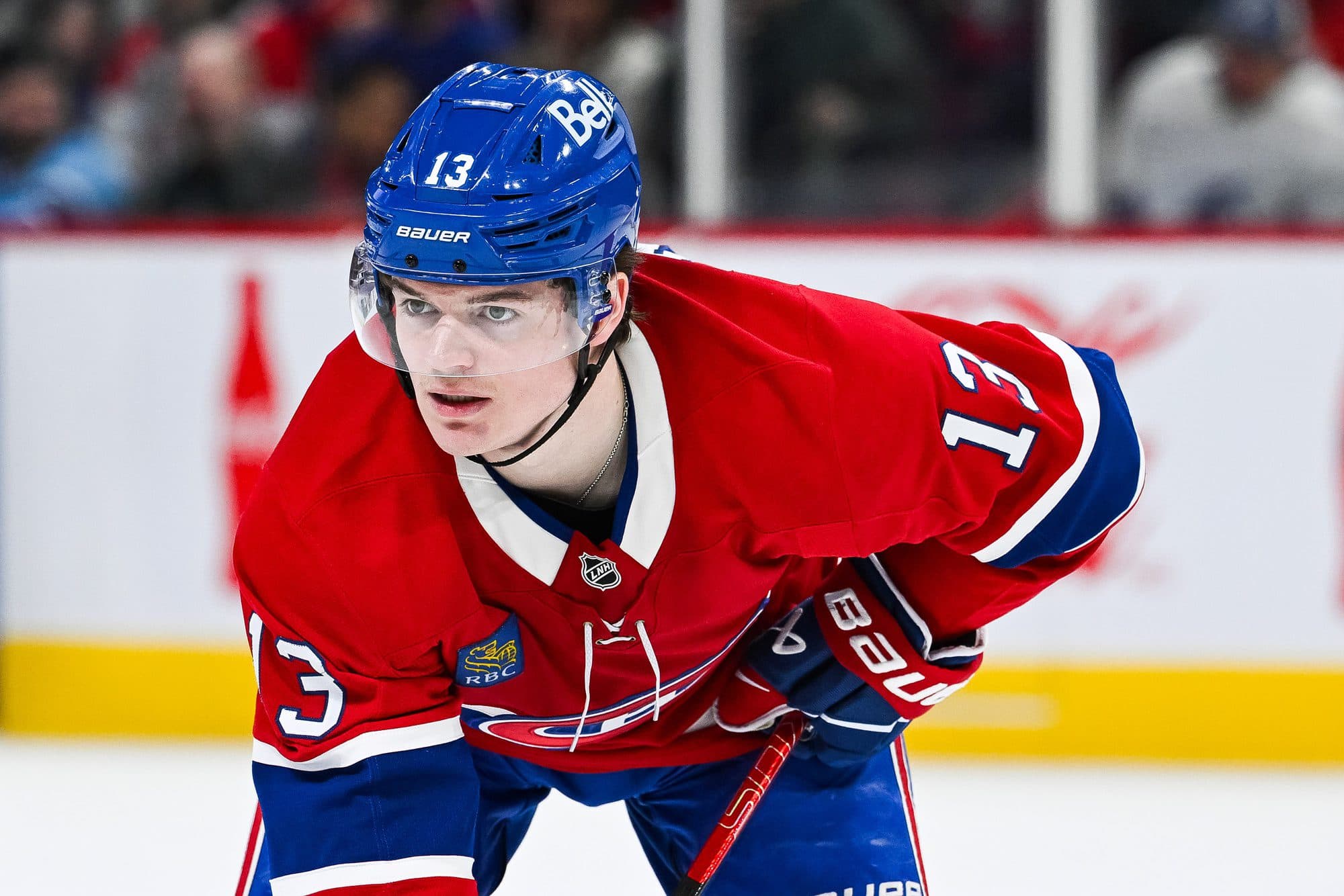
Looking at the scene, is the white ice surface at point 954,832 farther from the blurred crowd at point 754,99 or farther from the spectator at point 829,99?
the spectator at point 829,99

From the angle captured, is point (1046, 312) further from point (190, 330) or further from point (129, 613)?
point (129, 613)

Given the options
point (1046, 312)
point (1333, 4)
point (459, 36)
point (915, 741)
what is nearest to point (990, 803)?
point (915, 741)

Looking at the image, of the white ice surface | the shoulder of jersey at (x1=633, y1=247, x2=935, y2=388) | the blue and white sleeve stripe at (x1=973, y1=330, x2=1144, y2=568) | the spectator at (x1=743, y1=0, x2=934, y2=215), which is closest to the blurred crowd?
the spectator at (x1=743, y1=0, x2=934, y2=215)

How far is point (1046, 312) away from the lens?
3.81 m

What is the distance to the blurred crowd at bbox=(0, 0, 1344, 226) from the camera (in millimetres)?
4113

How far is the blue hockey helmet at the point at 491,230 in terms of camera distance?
5.55ft

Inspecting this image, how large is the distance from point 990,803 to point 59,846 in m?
1.76

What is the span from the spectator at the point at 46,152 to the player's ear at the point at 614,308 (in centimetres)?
337

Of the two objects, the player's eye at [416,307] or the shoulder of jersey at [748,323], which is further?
the shoulder of jersey at [748,323]

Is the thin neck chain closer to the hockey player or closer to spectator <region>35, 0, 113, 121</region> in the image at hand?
the hockey player

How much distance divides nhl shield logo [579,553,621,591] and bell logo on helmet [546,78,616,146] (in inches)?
16.6

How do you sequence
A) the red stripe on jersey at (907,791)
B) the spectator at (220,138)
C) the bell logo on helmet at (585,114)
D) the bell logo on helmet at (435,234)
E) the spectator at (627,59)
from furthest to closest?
the spectator at (220,138) → the spectator at (627,59) → the red stripe on jersey at (907,791) → the bell logo on helmet at (585,114) → the bell logo on helmet at (435,234)

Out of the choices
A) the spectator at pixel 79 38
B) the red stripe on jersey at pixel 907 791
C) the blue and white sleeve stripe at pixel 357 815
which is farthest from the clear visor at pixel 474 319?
the spectator at pixel 79 38

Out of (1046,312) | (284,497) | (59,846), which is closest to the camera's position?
(284,497)
